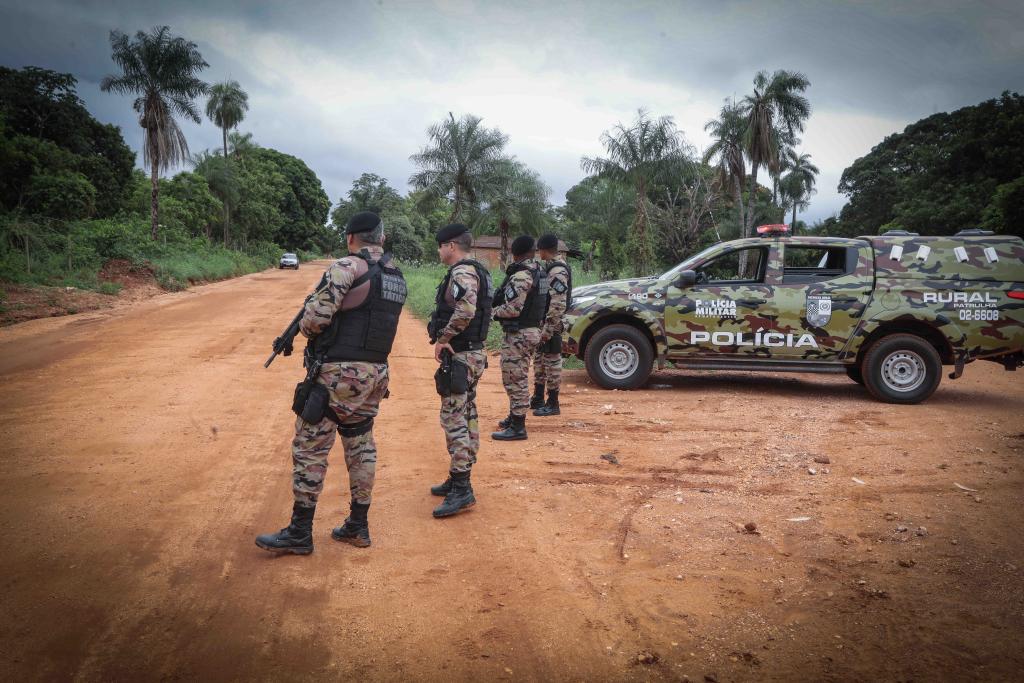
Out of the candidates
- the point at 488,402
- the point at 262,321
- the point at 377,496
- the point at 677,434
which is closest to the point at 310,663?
the point at 377,496

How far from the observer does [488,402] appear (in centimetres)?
739

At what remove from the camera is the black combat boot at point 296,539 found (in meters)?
3.44

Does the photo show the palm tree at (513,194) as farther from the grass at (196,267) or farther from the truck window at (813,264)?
the truck window at (813,264)

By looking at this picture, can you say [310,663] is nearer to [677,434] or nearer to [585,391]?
[677,434]

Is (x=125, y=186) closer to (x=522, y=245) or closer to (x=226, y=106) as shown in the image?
(x=226, y=106)

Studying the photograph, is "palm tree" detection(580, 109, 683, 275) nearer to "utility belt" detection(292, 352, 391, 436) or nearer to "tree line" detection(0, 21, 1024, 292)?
"tree line" detection(0, 21, 1024, 292)

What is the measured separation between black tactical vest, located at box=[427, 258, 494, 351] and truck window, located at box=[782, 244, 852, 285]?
480 cm

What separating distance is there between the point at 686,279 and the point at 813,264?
169cm

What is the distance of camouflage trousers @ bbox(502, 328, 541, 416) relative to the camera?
18.4ft

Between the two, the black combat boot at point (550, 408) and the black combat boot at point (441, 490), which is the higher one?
the black combat boot at point (550, 408)

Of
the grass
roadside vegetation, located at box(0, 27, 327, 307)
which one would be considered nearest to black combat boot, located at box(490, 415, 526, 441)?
roadside vegetation, located at box(0, 27, 327, 307)

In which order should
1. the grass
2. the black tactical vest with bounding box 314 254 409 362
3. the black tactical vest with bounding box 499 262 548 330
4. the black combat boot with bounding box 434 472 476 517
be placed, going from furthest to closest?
the grass < the black tactical vest with bounding box 499 262 548 330 < the black combat boot with bounding box 434 472 476 517 < the black tactical vest with bounding box 314 254 409 362

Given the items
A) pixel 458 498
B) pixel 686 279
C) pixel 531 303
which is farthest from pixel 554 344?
pixel 458 498

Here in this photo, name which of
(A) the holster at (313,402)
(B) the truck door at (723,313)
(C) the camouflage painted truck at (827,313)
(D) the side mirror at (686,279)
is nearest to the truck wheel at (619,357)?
(C) the camouflage painted truck at (827,313)
